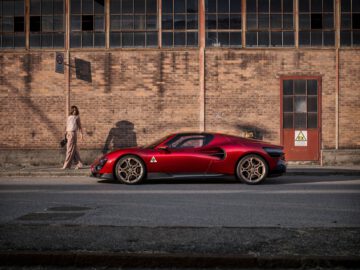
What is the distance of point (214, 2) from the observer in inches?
698

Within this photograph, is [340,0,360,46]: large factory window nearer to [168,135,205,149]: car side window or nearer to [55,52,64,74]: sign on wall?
[168,135,205,149]: car side window

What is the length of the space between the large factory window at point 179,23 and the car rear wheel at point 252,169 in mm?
7417

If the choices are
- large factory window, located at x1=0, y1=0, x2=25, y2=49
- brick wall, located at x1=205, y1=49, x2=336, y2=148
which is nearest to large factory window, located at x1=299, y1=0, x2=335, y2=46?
brick wall, located at x1=205, y1=49, x2=336, y2=148

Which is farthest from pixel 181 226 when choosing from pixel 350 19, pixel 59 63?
pixel 350 19

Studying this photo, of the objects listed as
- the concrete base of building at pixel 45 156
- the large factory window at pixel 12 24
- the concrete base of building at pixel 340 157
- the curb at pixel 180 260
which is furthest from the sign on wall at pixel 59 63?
the curb at pixel 180 260

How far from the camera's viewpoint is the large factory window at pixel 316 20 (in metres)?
17.7

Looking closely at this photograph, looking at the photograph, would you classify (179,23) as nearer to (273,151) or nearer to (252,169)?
(273,151)

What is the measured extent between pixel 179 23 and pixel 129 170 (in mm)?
8209

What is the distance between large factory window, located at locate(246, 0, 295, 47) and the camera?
17.6 metres

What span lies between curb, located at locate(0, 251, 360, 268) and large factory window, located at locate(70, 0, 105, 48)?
14.3 metres

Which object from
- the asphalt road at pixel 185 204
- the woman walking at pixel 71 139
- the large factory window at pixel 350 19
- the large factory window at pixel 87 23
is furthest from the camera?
the large factory window at pixel 87 23

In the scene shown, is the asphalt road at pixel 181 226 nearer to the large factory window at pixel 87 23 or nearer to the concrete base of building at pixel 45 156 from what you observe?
the concrete base of building at pixel 45 156

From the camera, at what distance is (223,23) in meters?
17.8

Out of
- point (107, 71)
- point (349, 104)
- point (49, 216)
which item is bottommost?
point (49, 216)
